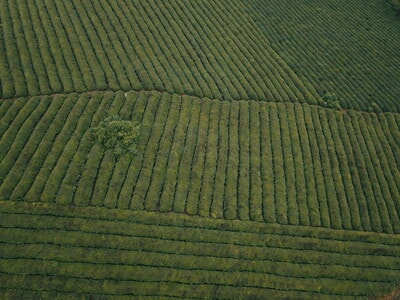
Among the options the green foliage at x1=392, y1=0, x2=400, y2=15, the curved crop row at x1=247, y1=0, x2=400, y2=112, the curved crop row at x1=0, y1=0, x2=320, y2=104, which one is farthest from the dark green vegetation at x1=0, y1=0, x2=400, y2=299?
the green foliage at x1=392, y1=0, x2=400, y2=15

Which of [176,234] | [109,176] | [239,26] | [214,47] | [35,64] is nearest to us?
[176,234]

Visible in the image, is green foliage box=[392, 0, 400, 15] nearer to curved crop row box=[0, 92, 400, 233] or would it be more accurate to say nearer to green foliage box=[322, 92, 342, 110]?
green foliage box=[322, 92, 342, 110]

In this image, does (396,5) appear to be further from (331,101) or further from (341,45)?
(331,101)

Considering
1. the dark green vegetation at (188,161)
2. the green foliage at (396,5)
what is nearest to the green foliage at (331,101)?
the dark green vegetation at (188,161)

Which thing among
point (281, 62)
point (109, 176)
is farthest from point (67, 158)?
point (281, 62)

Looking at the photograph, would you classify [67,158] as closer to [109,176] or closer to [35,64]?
[109,176]

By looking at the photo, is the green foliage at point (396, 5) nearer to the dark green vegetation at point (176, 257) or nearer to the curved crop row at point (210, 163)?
the curved crop row at point (210, 163)
